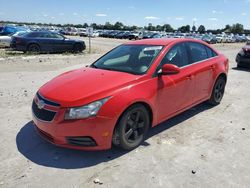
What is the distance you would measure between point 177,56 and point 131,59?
0.88 metres

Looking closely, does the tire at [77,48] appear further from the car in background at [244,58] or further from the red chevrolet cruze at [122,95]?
the red chevrolet cruze at [122,95]

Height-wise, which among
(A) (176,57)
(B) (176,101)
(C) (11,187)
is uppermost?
(A) (176,57)

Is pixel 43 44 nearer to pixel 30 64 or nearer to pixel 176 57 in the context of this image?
pixel 30 64

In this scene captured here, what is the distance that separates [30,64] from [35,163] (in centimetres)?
1001

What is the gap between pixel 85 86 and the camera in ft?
13.6

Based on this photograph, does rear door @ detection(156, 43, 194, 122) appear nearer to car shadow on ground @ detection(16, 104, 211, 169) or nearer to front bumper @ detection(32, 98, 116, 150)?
car shadow on ground @ detection(16, 104, 211, 169)

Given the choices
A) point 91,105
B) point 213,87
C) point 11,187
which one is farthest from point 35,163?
point 213,87

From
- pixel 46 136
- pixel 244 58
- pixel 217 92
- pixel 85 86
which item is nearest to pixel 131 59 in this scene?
pixel 85 86

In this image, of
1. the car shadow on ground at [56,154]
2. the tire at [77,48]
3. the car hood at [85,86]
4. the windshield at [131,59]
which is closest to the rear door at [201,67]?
the windshield at [131,59]

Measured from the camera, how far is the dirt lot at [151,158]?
3467 mm

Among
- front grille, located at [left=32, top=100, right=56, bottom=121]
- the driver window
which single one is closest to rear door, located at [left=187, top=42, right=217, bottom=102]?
the driver window

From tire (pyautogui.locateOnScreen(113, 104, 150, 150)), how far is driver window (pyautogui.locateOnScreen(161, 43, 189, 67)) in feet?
3.36

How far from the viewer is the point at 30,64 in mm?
13039

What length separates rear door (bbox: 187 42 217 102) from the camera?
18.0ft
